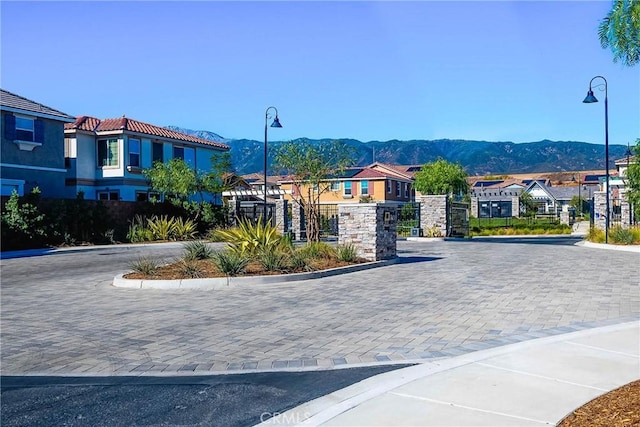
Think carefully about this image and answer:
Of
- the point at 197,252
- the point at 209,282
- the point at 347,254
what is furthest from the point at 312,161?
the point at 209,282

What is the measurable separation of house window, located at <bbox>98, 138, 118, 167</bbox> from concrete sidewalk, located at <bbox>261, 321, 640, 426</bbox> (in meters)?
36.1

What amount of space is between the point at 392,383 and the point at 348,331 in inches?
109

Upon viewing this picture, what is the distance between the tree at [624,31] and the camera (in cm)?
543

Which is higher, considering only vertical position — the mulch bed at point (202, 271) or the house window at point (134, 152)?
the house window at point (134, 152)

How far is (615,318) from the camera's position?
363 inches

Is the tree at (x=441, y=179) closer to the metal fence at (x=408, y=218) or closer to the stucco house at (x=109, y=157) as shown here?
the metal fence at (x=408, y=218)

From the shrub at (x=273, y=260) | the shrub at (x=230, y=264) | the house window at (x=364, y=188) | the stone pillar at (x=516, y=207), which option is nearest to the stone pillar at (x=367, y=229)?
the shrub at (x=273, y=260)

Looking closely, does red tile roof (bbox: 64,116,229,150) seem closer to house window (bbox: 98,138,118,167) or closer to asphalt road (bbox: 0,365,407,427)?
house window (bbox: 98,138,118,167)

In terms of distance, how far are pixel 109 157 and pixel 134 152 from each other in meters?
1.68

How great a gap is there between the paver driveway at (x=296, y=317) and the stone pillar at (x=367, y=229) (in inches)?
74.3

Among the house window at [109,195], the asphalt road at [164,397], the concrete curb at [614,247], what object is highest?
the house window at [109,195]

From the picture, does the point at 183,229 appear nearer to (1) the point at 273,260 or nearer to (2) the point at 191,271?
(1) the point at 273,260

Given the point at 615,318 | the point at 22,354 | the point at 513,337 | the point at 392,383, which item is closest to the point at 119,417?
the point at 392,383

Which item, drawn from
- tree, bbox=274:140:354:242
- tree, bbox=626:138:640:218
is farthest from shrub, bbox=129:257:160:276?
tree, bbox=626:138:640:218
